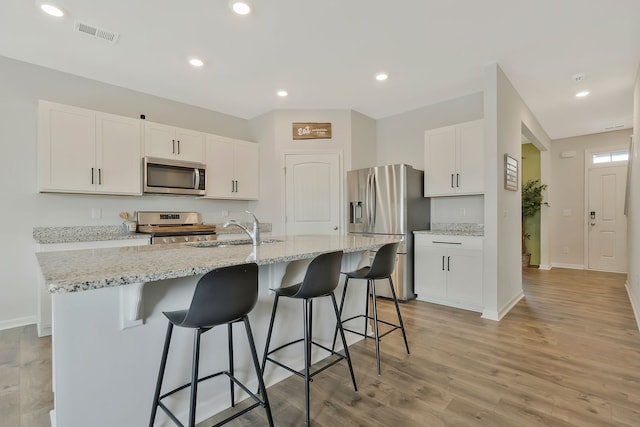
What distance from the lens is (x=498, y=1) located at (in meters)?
2.28

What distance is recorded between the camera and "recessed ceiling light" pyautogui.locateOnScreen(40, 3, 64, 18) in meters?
2.32

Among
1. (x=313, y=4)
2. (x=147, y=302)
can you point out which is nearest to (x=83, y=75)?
(x=313, y=4)

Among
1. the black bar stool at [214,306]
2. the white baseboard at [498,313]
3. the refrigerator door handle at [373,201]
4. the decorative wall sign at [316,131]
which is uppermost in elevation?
the decorative wall sign at [316,131]

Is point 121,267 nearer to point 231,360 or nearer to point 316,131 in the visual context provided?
point 231,360

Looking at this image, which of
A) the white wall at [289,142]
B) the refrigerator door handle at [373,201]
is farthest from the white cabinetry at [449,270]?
the white wall at [289,142]

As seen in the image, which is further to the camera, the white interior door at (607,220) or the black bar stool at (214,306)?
the white interior door at (607,220)

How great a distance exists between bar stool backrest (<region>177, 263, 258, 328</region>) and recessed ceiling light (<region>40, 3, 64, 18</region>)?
2625 mm

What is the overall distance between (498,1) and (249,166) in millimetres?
3541

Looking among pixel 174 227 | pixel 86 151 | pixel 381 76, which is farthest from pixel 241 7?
pixel 174 227

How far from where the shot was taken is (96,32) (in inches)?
104

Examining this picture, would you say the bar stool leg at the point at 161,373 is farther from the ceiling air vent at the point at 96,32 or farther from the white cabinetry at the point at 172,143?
the white cabinetry at the point at 172,143

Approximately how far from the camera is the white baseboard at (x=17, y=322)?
303cm

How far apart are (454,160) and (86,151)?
419 centimetres

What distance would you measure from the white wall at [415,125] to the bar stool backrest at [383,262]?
2.59 m
